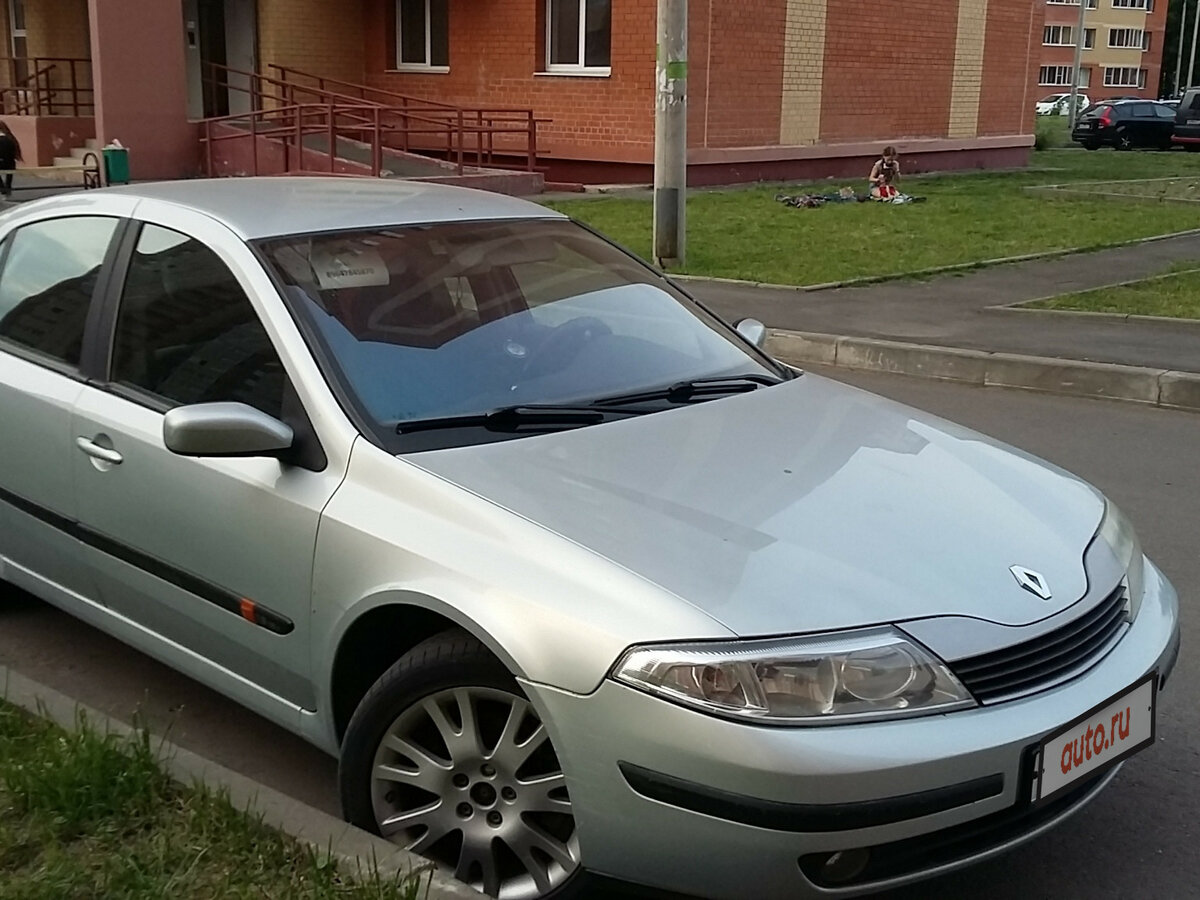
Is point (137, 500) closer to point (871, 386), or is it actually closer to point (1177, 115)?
point (871, 386)

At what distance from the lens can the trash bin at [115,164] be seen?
19062 mm

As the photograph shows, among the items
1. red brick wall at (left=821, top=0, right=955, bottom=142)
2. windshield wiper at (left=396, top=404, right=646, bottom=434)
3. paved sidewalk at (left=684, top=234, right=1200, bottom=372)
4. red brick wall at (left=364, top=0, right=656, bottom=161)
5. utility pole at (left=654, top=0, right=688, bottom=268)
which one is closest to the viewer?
windshield wiper at (left=396, top=404, right=646, bottom=434)

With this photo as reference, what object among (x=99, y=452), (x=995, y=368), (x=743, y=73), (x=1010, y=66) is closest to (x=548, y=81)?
(x=743, y=73)

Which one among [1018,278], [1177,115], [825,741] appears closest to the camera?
[825,741]

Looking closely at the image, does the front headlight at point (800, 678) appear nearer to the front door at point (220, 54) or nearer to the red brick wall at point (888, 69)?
the red brick wall at point (888, 69)

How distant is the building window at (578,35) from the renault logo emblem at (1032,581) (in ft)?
64.5

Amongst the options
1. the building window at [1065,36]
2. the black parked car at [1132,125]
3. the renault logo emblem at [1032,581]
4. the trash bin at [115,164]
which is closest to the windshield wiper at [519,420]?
the renault logo emblem at [1032,581]

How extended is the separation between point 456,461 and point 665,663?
82 centimetres

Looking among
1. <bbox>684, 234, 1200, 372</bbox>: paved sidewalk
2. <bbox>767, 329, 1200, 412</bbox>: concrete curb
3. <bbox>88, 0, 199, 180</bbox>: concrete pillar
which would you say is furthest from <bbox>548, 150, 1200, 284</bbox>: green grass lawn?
<bbox>88, 0, 199, 180</bbox>: concrete pillar

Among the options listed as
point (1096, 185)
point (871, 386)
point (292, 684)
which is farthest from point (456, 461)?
point (1096, 185)

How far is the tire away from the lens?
9.10 feet

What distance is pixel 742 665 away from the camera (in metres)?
2.54

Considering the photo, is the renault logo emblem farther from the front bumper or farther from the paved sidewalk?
the paved sidewalk

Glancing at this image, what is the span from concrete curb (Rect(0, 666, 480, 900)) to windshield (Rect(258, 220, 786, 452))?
2.78 feet
